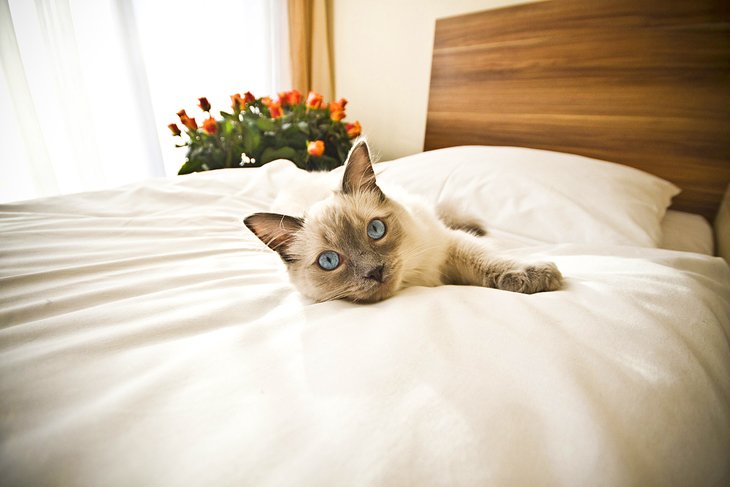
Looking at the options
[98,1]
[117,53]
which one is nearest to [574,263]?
[117,53]

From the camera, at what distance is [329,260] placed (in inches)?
35.9

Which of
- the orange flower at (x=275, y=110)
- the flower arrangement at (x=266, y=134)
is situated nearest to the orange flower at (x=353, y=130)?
the flower arrangement at (x=266, y=134)

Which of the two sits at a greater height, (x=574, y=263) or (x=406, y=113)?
(x=406, y=113)

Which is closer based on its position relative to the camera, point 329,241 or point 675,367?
point 675,367

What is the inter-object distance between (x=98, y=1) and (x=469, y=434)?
3.36m

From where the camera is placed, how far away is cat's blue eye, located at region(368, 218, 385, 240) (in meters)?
0.94

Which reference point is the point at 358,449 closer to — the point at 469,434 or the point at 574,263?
the point at 469,434

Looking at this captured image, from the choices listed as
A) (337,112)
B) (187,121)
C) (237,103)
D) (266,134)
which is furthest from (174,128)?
(337,112)

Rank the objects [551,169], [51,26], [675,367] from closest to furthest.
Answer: [675,367], [551,169], [51,26]

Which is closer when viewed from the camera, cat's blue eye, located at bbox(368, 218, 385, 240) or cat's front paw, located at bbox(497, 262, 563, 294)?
cat's front paw, located at bbox(497, 262, 563, 294)

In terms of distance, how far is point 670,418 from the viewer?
1.26 ft

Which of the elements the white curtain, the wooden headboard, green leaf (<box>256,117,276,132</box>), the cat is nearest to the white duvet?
the cat

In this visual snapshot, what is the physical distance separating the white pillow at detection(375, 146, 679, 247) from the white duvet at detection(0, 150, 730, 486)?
405 millimetres

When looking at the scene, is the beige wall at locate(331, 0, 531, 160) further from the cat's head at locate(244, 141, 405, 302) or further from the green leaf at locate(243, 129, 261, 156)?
the cat's head at locate(244, 141, 405, 302)
